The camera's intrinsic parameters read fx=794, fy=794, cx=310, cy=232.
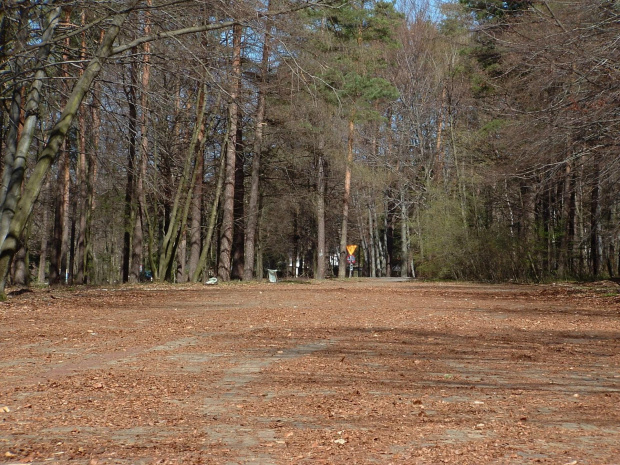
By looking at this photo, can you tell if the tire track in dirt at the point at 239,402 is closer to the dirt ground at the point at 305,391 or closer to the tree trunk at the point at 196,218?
the dirt ground at the point at 305,391

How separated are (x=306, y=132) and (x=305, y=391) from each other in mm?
31123

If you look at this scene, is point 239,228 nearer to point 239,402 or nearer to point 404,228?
point 404,228

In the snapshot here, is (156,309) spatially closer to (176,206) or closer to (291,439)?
(291,439)

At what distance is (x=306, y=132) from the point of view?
120 ft

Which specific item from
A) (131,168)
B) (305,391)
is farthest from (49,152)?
(305,391)

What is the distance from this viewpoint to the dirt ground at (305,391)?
405 cm

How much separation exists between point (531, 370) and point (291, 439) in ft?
11.4

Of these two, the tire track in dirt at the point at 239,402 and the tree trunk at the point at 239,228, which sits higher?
the tree trunk at the point at 239,228

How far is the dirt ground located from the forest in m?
5.24

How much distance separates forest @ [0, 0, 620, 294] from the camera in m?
14.8

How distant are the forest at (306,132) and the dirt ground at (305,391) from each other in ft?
17.2

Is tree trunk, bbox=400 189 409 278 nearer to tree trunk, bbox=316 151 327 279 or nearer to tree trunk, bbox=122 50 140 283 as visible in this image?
tree trunk, bbox=316 151 327 279

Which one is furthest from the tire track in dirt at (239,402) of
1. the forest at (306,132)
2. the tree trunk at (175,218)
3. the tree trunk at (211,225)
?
the tree trunk at (211,225)

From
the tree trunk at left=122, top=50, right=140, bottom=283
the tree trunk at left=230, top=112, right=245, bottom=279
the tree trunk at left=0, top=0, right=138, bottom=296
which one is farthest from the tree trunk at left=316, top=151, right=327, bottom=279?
the tree trunk at left=0, top=0, right=138, bottom=296
